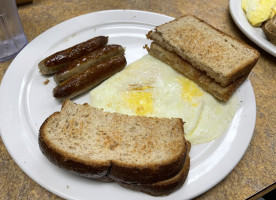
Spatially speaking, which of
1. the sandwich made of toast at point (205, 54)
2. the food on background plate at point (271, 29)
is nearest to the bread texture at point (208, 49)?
the sandwich made of toast at point (205, 54)

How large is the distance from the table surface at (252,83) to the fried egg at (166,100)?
1.06 ft

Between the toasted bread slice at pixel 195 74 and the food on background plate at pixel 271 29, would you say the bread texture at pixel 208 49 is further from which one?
the food on background plate at pixel 271 29

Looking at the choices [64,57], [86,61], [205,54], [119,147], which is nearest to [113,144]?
[119,147]

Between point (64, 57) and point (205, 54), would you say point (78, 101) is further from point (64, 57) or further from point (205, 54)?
point (205, 54)

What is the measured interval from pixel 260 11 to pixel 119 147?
216 centimetres

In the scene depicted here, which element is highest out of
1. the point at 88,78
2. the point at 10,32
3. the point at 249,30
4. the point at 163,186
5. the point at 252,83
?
the point at 10,32

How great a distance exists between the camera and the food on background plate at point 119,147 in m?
1.58

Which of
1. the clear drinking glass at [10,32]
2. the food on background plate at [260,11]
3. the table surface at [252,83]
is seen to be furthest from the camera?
the food on background plate at [260,11]

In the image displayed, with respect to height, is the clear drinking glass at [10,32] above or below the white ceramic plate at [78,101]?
above

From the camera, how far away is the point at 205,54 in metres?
2.26

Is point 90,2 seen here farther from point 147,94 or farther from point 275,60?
point 275,60

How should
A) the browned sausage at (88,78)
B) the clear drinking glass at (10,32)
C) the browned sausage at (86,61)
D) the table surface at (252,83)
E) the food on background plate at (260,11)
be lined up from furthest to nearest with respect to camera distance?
the food on background plate at (260,11) < the clear drinking glass at (10,32) < the browned sausage at (86,61) < the browned sausage at (88,78) < the table surface at (252,83)

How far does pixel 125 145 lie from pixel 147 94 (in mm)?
573

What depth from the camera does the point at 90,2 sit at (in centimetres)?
310
